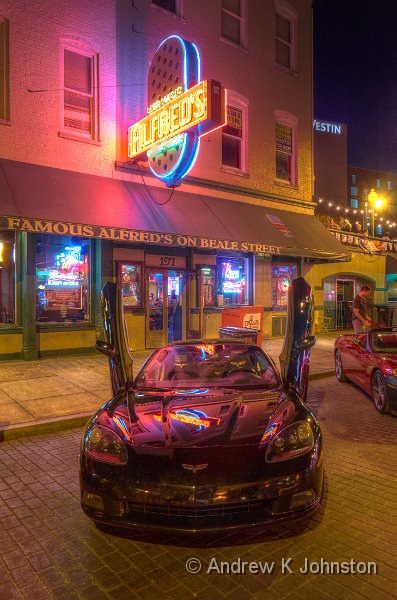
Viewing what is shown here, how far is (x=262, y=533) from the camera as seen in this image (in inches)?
138

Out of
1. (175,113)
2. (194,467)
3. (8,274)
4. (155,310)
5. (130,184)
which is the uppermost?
(175,113)

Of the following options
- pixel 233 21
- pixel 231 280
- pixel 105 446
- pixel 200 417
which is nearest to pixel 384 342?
pixel 200 417

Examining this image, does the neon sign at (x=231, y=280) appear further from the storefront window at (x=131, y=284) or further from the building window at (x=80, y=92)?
the building window at (x=80, y=92)

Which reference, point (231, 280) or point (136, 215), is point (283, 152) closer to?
point (231, 280)

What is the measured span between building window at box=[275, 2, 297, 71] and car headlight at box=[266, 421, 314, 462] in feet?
52.9

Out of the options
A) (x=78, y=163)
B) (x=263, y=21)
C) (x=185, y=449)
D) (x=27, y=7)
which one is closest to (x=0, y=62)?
(x=27, y=7)

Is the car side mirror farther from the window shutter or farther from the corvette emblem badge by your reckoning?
the window shutter

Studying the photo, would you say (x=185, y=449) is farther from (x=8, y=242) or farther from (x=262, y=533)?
(x=8, y=242)

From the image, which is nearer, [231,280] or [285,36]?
[231,280]

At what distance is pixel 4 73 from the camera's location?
10414 millimetres

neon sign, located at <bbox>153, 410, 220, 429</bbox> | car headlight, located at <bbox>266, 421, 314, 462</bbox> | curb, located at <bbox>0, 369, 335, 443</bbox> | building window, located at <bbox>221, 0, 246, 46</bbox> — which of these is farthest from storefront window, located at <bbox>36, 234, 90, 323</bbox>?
car headlight, located at <bbox>266, 421, 314, 462</bbox>

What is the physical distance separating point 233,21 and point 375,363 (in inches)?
505

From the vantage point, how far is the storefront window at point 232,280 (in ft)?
48.7

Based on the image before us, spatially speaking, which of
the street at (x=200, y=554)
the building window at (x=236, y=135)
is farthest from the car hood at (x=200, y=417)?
the building window at (x=236, y=135)
